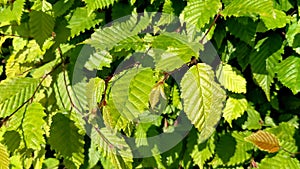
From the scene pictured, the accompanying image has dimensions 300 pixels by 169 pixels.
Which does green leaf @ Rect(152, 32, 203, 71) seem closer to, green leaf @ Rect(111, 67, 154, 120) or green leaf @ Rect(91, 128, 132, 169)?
green leaf @ Rect(111, 67, 154, 120)

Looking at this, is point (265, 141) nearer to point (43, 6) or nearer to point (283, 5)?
point (283, 5)

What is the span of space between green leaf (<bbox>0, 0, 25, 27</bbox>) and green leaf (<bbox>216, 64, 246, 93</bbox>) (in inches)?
31.0

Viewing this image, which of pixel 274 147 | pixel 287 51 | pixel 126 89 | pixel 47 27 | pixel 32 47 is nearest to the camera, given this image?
pixel 126 89

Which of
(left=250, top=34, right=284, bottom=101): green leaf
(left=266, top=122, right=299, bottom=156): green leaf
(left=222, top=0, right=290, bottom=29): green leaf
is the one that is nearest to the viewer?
(left=222, top=0, right=290, bottom=29): green leaf

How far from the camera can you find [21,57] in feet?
6.27

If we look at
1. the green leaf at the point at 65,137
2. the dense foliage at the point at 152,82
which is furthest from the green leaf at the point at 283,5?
the green leaf at the point at 65,137

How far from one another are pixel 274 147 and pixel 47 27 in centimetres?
98

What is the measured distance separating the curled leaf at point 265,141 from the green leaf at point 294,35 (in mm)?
367

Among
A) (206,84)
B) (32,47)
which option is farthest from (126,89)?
(32,47)

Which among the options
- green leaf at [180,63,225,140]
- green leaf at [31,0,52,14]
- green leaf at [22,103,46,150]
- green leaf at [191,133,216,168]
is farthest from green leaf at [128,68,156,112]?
green leaf at [191,133,216,168]

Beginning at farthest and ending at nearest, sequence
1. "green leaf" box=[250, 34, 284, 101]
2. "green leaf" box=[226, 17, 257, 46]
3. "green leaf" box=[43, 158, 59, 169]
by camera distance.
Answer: "green leaf" box=[43, 158, 59, 169] < "green leaf" box=[250, 34, 284, 101] < "green leaf" box=[226, 17, 257, 46]

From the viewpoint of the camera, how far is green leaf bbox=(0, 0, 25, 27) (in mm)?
1434

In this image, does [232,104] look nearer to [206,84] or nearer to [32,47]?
[206,84]

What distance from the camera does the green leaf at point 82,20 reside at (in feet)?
5.29
